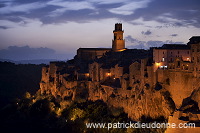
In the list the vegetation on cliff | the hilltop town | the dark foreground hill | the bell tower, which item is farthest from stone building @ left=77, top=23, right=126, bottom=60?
the dark foreground hill

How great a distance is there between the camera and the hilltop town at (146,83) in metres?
29.3

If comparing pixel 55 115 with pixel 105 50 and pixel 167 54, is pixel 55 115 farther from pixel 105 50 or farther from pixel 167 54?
pixel 167 54

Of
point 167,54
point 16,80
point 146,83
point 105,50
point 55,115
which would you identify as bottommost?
point 55,115

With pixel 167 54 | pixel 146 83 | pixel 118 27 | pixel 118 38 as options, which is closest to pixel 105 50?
pixel 118 38

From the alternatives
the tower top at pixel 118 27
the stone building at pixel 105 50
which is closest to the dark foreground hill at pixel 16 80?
the stone building at pixel 105 50

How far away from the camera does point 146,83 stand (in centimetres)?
3419

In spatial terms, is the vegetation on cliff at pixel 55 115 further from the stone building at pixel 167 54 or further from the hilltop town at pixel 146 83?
the stone building at pixel 167 54

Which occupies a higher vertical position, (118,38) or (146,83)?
(118,38)

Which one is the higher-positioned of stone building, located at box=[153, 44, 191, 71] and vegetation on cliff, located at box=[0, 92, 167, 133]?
stone building, located at box=[153, 44, 191, 71]

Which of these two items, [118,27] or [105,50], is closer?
[118,27]

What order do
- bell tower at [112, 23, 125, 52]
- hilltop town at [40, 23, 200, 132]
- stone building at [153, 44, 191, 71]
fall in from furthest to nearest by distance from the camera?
bell tower at [112, 23, 125, 52], stone building at [153, 44, 191, 71], hilltop town at [40, 23, 200, 132]

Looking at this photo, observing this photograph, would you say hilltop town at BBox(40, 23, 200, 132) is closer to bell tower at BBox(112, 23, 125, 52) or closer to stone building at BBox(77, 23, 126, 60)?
stone building at BBox(77, 23, 126, 60)

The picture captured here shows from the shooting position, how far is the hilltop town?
96.2ft

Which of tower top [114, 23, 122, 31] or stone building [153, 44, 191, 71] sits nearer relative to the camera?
stone building [153, 44, 191, 71]
